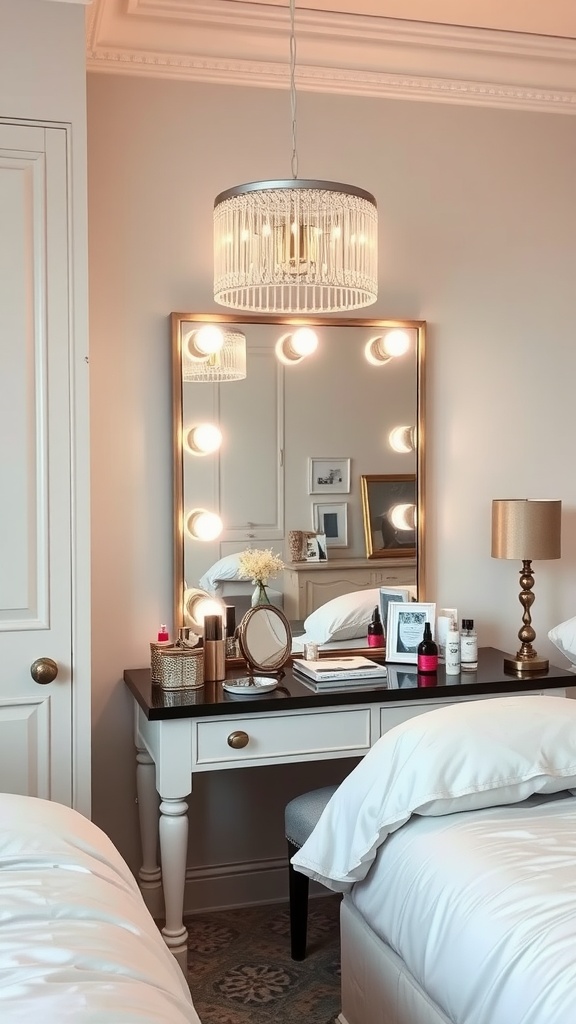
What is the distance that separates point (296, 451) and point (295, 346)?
13.3 inches

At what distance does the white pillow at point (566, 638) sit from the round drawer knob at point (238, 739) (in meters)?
1.17

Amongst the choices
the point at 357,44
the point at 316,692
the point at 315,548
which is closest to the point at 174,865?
the point at 316,692

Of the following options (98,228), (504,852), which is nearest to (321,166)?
(98,228)

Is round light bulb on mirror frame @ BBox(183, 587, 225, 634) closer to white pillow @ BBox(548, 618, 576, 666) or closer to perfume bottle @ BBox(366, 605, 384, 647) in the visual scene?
perfume bottle @ BBox(366, 605, 384, 647)

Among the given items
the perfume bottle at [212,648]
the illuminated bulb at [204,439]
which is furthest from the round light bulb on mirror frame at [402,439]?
the perfume bottle at [212,648]

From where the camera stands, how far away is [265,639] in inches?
118

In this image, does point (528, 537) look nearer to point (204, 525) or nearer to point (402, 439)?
point (402, 439)

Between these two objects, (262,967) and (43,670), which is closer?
(43,670)

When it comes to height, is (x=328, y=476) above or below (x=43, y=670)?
above

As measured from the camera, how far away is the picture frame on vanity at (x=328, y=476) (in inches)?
126

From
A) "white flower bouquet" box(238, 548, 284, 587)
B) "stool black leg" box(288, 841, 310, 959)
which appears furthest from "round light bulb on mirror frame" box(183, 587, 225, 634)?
"stool black leg" box(288, 841, 310, 959)

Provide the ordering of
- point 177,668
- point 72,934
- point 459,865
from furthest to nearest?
point 177,668
point 459,865
point 72,934

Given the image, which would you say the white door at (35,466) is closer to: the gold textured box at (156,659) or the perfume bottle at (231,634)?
the gold textured box at (156,659)

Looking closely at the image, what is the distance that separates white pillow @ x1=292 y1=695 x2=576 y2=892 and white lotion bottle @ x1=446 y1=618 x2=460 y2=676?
857 millimetres
